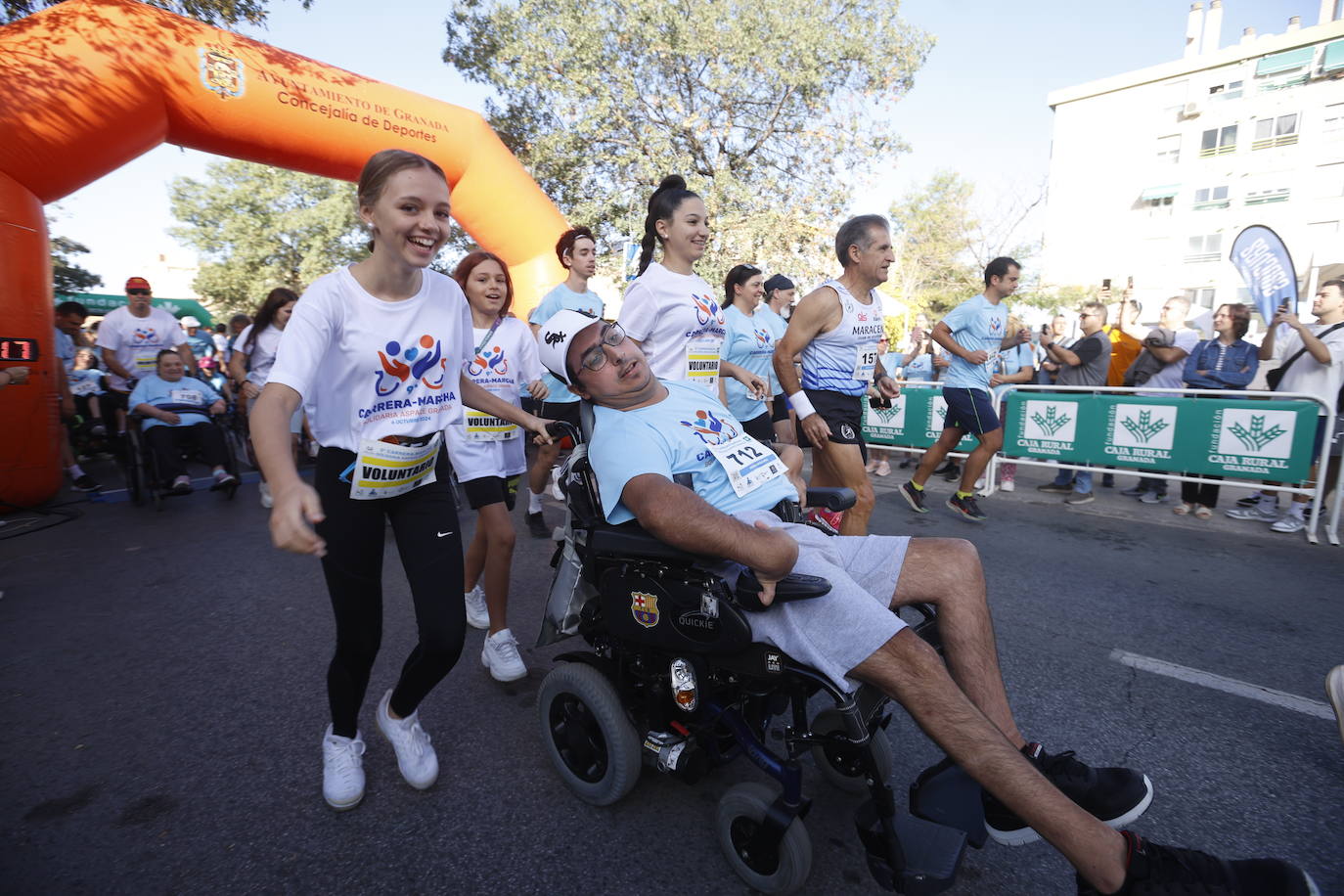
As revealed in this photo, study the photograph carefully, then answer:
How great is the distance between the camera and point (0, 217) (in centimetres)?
554

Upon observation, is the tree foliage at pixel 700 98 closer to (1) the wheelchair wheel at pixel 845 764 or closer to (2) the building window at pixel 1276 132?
(1) the wheelchair wheel at pixel 845 764

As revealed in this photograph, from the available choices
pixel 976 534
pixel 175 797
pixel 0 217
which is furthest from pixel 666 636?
pixel 0 217

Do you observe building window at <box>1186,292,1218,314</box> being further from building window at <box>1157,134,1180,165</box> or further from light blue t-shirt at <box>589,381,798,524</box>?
light blue t-shirt at <box>589,381,798,524</box>

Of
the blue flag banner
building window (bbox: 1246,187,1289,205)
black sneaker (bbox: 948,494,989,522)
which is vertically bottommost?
black sneaker (bbox: 948,494,989,522)

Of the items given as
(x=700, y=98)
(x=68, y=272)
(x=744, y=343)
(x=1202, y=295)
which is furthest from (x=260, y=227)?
(x=1202, y=295)

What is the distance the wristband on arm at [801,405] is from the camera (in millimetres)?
3663

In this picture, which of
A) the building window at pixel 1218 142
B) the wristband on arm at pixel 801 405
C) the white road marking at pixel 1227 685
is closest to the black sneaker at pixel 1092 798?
the white road marking at pixel 1227 685

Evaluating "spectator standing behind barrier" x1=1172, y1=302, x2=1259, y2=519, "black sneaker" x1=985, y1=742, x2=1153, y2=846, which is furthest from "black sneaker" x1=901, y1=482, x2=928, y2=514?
"black sneaker" x1=985, y1=742, x2=1153, y2=846

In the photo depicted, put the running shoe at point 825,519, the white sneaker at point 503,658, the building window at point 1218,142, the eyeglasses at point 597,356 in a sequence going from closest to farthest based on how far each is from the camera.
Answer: the eyeglasses at point 597,356, the running shoe at point 825,519, the white sneaker at point 503,658, the building window at point 1218,142

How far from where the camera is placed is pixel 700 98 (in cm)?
1525

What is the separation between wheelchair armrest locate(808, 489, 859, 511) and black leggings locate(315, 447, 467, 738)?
1.18 m

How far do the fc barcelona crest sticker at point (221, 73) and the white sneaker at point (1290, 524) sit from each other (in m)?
10.3

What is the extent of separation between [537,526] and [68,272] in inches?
1046

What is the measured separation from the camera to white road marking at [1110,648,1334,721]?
268cm
